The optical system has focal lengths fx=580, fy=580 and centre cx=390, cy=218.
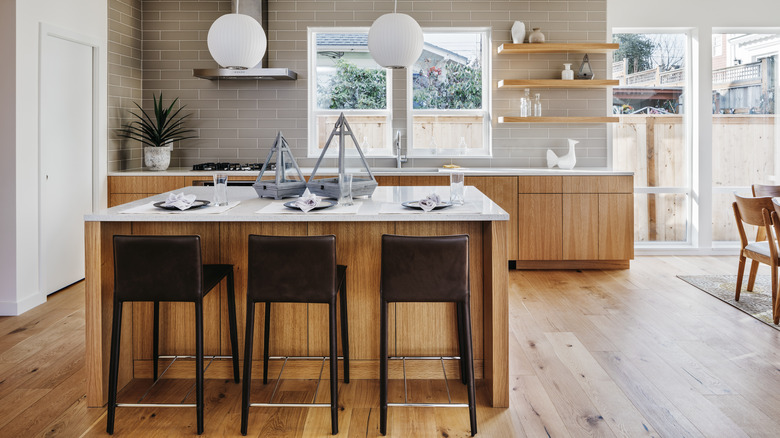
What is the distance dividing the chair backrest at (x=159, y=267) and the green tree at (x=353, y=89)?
3.79 m

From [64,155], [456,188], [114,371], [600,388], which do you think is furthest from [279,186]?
[64,155]

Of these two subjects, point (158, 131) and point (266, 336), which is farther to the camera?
point (158, 131)

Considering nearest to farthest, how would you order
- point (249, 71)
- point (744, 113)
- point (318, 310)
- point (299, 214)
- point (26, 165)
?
point (299, 214) → point (318, 310) → point (26, 165) → point (249, 71) → point (744, 113)

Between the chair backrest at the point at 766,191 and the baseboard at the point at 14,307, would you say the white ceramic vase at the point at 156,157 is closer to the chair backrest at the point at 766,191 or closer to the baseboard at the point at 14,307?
the baseboard at the point at 14,307

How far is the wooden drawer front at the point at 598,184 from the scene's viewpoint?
5219 mm

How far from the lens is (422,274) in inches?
91.1

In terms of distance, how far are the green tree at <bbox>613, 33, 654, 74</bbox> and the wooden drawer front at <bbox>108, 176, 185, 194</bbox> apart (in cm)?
451

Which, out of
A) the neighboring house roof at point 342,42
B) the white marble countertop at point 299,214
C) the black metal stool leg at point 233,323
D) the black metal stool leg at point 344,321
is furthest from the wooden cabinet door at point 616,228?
the black metal stool leg at point 233,323

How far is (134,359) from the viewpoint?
2.85 metres

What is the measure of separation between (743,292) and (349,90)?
12.8 feet

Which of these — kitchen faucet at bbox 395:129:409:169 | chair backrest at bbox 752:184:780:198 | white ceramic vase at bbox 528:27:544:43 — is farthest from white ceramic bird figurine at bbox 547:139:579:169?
chair backrest at bbox 752:184:780:198

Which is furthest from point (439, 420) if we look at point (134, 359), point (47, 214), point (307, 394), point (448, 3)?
point (448, 3)

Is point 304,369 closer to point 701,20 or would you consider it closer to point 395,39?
point 395,39

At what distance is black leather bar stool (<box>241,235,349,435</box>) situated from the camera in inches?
90.9
